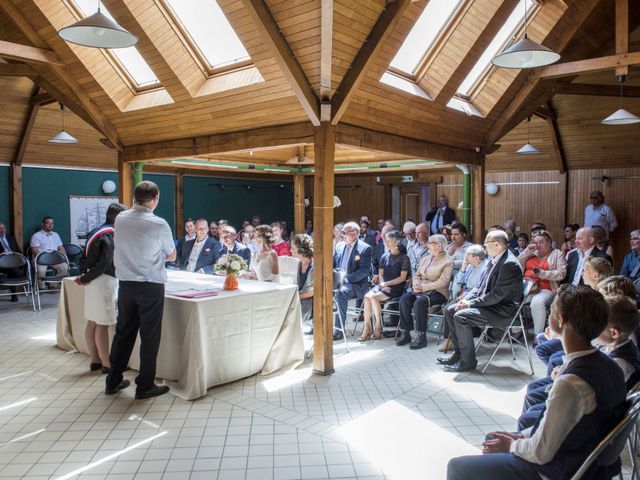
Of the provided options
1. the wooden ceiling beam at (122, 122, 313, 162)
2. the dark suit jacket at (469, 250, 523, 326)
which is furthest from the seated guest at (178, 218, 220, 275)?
the dark suit jacket at (469, 250, 523, 326)

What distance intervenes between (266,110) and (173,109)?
1.52m

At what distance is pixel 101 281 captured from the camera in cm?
468

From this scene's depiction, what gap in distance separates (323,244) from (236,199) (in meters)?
10.2

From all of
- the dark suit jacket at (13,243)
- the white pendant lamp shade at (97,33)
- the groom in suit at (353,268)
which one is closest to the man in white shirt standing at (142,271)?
the white pendant lamp shade at (97,33)

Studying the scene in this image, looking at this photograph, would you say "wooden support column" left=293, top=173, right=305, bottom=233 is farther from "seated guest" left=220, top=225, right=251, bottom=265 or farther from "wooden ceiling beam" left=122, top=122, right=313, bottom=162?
"seated guest" left=220, top=225, right=251, bottom=265

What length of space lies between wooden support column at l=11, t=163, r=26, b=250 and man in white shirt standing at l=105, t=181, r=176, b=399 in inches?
300

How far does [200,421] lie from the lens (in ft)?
12.9

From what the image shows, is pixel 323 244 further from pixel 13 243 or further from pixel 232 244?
pixel 13 243

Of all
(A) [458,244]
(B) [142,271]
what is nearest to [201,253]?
(B) [142,271]

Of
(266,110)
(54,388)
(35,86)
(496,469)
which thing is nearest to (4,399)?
(54,388)

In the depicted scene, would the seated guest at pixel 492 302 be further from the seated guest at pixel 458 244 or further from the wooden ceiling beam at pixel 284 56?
the wooden ceiling beam at pixel 284 56

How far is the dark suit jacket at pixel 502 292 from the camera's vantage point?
492 centimetres

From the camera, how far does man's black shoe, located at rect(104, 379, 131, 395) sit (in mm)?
4449

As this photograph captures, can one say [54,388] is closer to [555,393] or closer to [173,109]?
[173,109]
